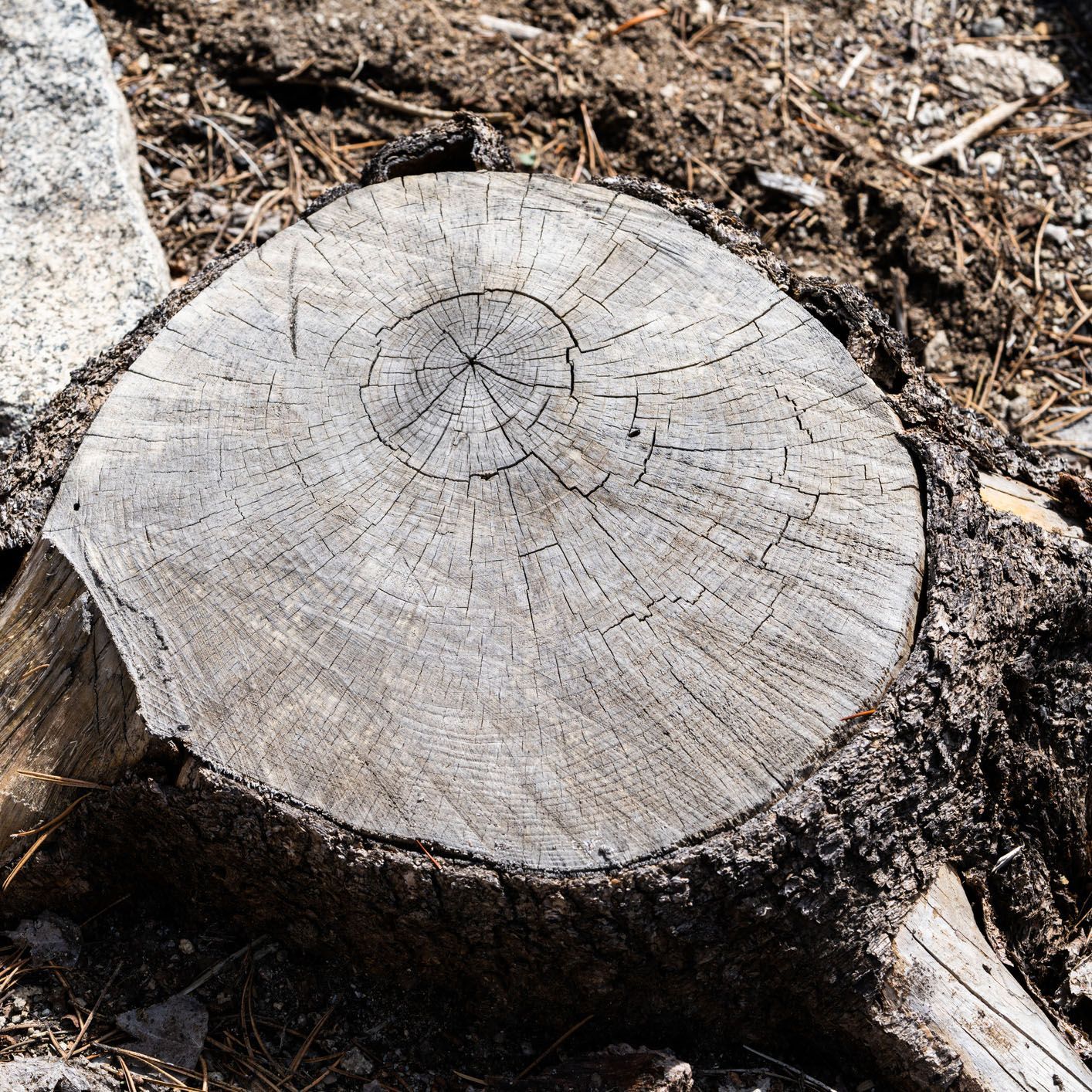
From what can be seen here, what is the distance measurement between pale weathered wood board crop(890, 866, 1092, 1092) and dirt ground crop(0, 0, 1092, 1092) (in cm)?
206

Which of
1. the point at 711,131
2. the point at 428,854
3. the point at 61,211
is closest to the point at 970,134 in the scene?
the point at 711,131

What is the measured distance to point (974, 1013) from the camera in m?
1.99

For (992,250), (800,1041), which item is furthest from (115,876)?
(992,250)

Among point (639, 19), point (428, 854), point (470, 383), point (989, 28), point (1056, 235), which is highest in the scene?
point (989, 28)

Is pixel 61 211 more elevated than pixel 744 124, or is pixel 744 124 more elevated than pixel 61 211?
pixel 744 124

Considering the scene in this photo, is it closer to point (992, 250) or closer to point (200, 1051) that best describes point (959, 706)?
point (200, 1051)

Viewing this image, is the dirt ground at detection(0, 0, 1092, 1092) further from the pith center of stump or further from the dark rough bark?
the pith center of stump

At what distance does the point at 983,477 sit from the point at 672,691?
1.05 m

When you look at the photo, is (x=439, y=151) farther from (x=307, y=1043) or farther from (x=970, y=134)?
(x=970, y=134)

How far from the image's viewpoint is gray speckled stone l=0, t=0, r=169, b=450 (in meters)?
3.06

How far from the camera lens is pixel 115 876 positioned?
2.21 metres

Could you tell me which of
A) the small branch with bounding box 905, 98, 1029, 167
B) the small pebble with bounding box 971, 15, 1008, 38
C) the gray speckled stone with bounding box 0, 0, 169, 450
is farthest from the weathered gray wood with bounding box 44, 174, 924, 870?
the small pebble with bounding box 971, 15, 1008, 38

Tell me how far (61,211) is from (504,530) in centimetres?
229

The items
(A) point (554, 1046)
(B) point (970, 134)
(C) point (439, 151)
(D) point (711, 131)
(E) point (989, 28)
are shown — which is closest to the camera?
(A) point (554, 1046)
